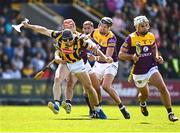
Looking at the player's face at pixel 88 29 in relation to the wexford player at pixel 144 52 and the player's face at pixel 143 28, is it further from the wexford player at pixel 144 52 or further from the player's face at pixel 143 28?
the player's face at pixel 143 28

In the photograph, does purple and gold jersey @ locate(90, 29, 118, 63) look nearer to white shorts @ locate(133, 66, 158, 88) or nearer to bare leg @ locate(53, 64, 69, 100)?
bare leg @ locate(53, 64, 69, 100)

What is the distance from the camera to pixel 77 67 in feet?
62.3

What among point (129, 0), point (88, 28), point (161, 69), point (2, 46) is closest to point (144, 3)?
point (129, 0)

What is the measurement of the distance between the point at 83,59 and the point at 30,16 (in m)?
15.0

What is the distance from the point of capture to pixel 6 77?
30938 millimetres

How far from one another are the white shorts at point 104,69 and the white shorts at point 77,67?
116cm

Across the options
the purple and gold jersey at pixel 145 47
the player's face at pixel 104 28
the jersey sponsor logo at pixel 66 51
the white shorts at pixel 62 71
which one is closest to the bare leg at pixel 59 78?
the white shorts at pixel 62 71

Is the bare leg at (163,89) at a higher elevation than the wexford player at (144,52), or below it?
below

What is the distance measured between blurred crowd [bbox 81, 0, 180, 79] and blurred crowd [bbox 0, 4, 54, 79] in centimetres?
334

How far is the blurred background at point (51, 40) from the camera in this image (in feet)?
101

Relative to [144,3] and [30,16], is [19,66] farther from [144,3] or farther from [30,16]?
[144,3]

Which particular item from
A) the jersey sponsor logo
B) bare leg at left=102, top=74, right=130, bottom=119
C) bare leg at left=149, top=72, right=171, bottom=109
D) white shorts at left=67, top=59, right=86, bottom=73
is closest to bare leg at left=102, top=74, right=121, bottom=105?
bare leg at left=102, top=74, right=130, bottom=119

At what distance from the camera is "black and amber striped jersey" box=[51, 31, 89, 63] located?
18812mm

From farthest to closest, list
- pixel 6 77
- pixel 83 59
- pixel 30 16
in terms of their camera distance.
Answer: pixel 30 16 < pixel 6 77 < pixel 83 59
